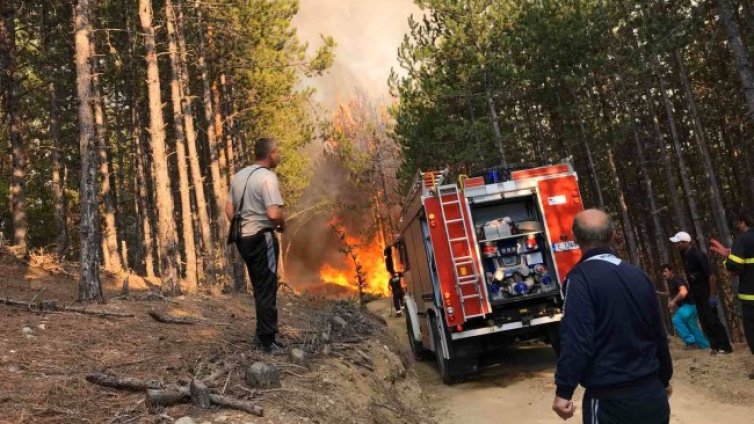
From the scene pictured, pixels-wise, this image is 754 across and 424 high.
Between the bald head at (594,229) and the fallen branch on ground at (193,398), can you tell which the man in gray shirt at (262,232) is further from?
the bald head at (594,229)

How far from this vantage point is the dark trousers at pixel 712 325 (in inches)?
340

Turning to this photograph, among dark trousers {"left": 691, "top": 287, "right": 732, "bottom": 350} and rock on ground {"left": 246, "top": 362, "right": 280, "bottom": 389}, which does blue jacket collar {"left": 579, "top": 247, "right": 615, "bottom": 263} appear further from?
dark trousers {"left": 691, "top": 287, "right": 732, "bottom": 350}

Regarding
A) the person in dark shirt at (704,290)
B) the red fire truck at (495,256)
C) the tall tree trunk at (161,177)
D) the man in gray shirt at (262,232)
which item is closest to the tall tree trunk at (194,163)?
the tall tree trunk at (161,177)

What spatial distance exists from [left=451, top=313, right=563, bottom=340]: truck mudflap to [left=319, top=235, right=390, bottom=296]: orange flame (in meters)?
33.8

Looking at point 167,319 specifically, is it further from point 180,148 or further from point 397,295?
point 397,295

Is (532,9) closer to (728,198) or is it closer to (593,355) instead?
(728,198)

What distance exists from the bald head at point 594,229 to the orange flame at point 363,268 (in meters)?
39.5

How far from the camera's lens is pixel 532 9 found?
20156 mm

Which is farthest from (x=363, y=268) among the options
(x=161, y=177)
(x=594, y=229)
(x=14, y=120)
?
(x=594, y=229)

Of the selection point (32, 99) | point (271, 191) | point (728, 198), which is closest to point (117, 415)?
point (271, 191)

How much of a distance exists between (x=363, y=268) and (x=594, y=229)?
40277 millimetres

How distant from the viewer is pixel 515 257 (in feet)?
30.1

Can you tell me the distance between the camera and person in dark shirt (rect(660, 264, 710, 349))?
31.0 ft

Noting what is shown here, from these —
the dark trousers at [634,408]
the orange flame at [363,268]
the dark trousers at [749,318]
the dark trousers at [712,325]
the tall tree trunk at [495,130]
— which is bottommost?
the dark trousers at [712,325]
